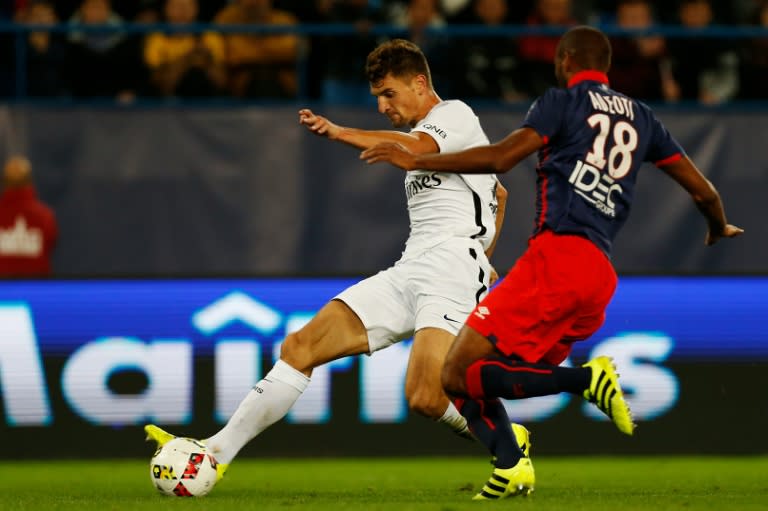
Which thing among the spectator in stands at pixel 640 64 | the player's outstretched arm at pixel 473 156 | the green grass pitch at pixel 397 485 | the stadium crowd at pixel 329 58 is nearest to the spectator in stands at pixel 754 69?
the stadium crowd at pixel 329 58

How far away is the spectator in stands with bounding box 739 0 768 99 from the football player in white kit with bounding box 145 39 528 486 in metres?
5.62

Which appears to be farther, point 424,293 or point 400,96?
point 400,96

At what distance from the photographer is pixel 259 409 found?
23.1ft

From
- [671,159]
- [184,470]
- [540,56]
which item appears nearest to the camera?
[671,159]

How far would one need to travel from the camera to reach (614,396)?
6.29m

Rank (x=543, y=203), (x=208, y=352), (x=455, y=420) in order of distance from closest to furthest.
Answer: (x=543, y=203)
(x=455, y=420)
(x=208, y=352)

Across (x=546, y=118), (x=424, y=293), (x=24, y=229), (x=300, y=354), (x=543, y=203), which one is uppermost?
(x=546, y=118)

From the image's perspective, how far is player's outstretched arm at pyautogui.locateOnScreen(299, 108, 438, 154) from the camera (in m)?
6.62

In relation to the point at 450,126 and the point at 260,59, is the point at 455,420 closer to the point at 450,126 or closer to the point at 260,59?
the point at 450,126

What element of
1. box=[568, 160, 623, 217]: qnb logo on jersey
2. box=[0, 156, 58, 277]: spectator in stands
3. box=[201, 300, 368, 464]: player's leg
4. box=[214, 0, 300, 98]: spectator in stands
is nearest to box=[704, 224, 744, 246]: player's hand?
box=[568, 160, 623, 217]: qnb logo on jersey

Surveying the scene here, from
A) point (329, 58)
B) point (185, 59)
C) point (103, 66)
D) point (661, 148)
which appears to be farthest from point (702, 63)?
point (661, 148)

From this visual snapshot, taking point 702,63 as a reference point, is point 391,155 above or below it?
above

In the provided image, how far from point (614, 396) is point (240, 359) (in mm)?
4345

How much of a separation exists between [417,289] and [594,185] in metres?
1.16
